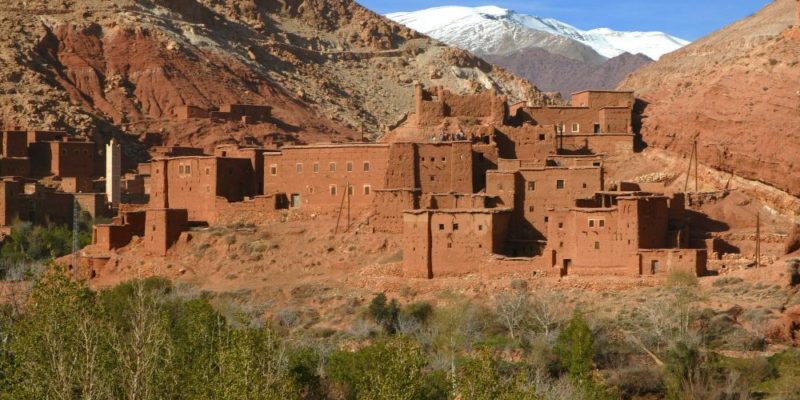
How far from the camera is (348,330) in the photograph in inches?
Answer: 1731

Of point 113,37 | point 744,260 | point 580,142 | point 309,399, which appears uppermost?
point 113,37

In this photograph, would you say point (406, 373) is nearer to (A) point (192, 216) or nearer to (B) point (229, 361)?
(B) point (229, 361)

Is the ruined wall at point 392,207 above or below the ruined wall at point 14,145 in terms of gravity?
below

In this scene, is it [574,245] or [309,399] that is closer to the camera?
[309,399]

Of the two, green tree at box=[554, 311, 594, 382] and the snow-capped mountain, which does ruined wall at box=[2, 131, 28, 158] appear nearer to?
green tree at box=[554, 311, 594, 382]

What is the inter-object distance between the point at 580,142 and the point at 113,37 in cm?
3795

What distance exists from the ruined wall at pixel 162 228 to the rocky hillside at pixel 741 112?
49.9ft

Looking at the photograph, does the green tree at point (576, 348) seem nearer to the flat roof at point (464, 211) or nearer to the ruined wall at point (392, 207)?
the flat roof at point (464, 211)

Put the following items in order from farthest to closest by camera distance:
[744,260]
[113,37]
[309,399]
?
[113,37] < [744,260] < [309,399]

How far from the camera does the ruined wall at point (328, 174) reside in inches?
1928

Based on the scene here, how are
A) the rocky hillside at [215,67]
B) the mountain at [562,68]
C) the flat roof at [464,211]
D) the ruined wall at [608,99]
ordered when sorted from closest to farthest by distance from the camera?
the flat roof at [464,211], the ruined wall at [608,99], the rocky hillside at [215,67], the mountain at [562,68]

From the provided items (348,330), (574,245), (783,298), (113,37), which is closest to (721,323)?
(783,298)

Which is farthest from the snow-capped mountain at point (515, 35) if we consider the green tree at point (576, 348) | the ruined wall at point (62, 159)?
the green tree at point (576, 348)

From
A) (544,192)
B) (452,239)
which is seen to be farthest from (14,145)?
(544,192)
